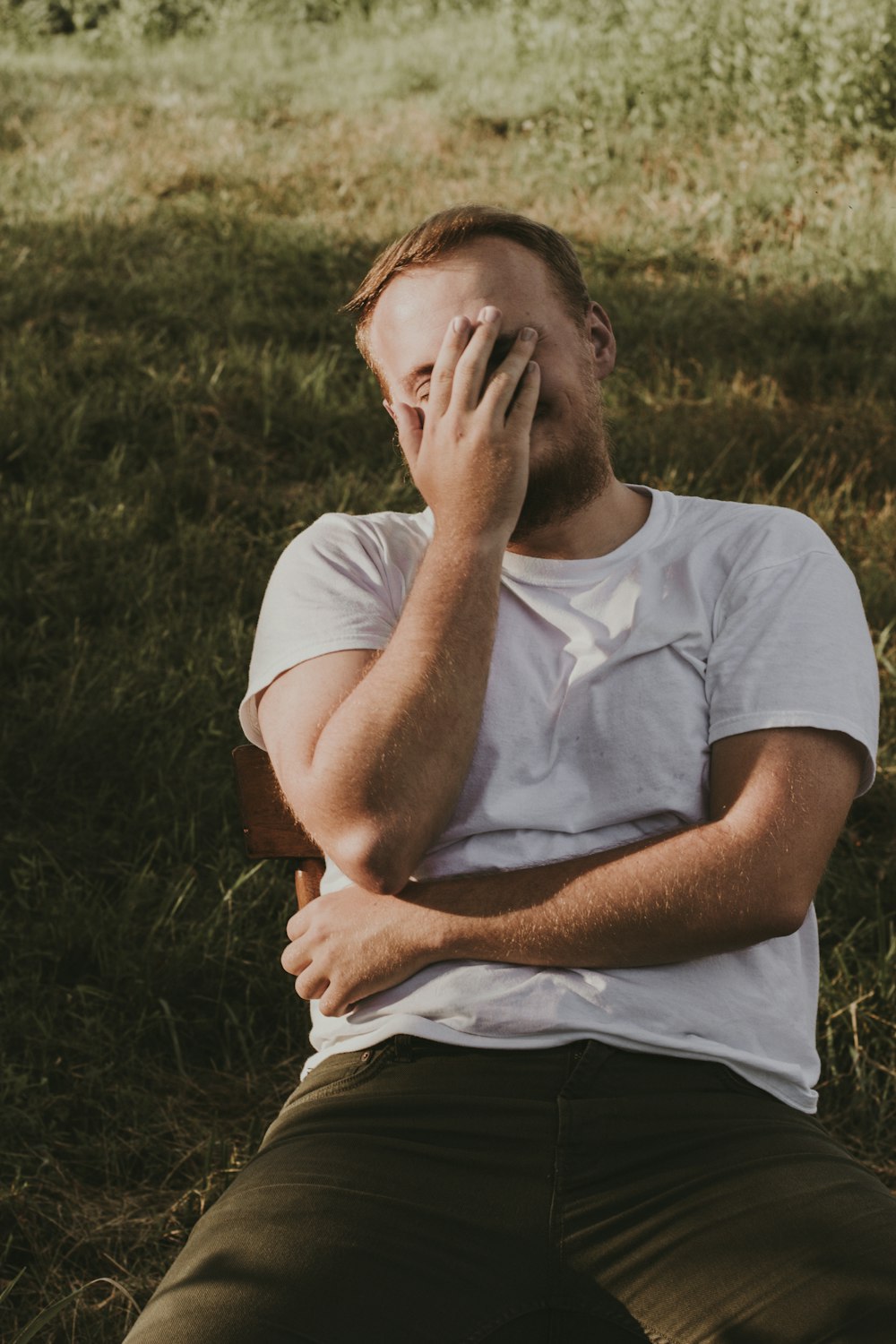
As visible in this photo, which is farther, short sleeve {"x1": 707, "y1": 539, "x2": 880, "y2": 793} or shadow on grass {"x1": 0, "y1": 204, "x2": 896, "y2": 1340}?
shadow on grass {"x1": 0, "y1": 204, "x2": 896, "y2": 1340}

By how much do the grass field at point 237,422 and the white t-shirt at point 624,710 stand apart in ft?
2.78

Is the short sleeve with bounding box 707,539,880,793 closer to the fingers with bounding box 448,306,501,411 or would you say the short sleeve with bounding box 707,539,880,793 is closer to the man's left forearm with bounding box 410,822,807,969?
the man's left forearm with bounding box 410,822,807,969

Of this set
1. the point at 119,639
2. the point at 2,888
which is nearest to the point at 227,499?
the point at 119,639

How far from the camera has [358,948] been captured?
2.02m

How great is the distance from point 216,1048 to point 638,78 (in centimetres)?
706

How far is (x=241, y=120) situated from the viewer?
27.1ft

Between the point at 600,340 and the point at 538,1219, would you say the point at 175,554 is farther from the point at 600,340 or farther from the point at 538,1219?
the point at 538,1219

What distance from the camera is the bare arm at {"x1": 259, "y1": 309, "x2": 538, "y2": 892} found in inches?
77.3

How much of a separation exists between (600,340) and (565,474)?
419mm

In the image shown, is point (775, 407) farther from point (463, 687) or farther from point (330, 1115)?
point (330, 1115)

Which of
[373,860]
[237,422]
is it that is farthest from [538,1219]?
[237,422]

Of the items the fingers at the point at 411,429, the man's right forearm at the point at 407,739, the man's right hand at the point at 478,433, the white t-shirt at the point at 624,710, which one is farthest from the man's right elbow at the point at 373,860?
the fingers at the point at 411,429

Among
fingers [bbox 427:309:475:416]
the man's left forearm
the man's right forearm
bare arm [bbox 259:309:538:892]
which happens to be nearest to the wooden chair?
bare arm [bbox 259:309:538:892]

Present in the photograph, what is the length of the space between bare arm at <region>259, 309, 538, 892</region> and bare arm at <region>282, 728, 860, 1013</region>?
0.35 ft
